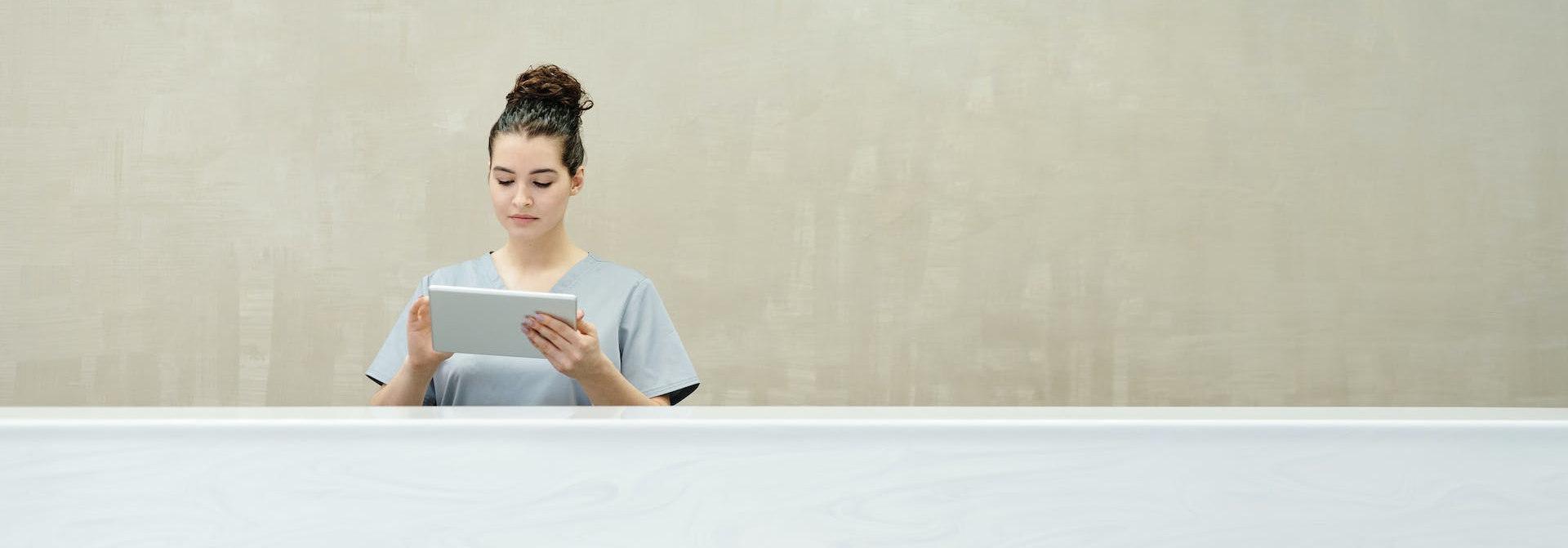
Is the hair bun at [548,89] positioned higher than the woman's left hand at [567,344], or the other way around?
the hair bun at [548,89]

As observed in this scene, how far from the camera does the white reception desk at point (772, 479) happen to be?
2.14 ft

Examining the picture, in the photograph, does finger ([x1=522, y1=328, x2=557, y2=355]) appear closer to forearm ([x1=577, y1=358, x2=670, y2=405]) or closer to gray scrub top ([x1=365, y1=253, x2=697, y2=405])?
forearm ([x1=577, y1=358, x2=670, y2=405])

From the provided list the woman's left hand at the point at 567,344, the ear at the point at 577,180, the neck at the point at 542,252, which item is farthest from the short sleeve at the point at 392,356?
the woman's left hand at the point at 567,344

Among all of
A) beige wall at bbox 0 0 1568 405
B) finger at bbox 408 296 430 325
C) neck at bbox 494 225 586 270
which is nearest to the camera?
finger at bbox 408 296 430 325

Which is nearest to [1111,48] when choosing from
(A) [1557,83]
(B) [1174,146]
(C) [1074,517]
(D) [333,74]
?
(B) [1174,146]

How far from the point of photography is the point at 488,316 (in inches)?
42.9

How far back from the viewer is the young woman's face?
1340mm

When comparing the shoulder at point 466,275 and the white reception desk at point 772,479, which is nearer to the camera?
the white reception desk at point 772,479

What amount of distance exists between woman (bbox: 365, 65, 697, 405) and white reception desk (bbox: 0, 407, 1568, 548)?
54cm

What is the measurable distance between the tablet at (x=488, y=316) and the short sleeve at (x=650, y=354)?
0.27 meters

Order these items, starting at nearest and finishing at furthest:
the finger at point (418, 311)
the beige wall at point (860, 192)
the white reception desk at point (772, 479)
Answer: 1. the white reception desk at point (772, 479)
2. the finger at point (418, 311)
3. the beige wall at point (860, 192)

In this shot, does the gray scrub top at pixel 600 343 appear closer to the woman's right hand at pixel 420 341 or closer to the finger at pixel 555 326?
the woman's right hand at pixel 420 341

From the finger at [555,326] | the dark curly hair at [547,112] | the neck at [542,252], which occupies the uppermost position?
the dark curly hair at [547,112]

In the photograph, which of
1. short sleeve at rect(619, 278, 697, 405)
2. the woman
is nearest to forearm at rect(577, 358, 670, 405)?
the woman
